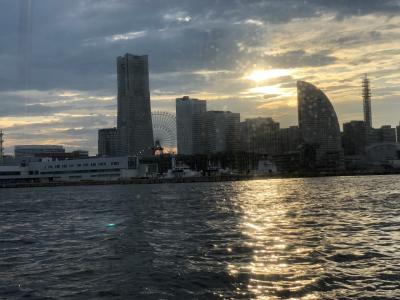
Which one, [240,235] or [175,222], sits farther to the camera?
[175,222]

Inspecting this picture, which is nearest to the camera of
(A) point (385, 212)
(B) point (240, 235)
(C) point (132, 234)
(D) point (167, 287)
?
(D) point (167, 287)

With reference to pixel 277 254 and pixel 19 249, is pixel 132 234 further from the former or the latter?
pixel 277 254

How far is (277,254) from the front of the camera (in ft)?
67.2

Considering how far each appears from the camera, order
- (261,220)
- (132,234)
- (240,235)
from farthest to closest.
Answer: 1. (261,220)
2. (132,234)
3. (240,235)

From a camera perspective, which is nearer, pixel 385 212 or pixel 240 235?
pixel 240 235

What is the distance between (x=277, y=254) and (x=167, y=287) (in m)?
6.21

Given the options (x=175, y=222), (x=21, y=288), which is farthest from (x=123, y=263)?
(x=175, y=222)

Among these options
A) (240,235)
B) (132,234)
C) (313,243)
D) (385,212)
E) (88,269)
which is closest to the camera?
(88,269)

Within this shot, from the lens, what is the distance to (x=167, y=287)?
15750 millimetres

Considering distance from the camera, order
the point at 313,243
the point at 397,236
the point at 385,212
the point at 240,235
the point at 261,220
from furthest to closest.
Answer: the point at 385,212 < the point at 261,220 < the point at 240,235 < the point at 397,236 < the point at 313,243

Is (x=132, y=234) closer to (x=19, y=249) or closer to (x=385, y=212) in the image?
(x=19, y=249)

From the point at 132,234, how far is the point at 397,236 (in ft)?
45.0

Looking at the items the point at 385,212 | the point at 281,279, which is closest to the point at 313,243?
the point at 281,279

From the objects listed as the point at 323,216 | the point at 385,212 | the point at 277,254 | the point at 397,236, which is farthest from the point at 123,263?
the point at 385,212
